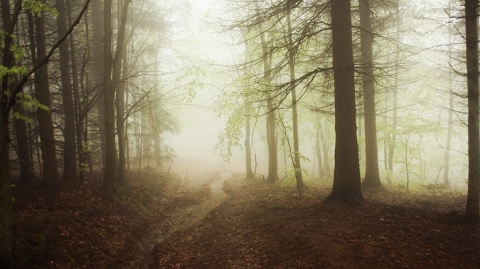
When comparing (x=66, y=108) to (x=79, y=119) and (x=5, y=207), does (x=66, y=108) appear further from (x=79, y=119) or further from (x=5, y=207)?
(x=5, y=207)

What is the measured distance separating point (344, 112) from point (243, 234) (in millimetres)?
5089

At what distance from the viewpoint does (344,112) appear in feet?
32.7

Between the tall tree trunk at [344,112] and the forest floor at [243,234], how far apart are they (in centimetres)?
66

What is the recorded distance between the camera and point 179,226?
→ 11.4 metres

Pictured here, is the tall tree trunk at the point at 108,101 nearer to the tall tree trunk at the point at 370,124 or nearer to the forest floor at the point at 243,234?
the forest floor at the point at 243,234

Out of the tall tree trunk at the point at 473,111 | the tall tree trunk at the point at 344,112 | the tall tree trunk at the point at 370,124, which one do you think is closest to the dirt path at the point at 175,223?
the tall tree trunk at the point at 344,112

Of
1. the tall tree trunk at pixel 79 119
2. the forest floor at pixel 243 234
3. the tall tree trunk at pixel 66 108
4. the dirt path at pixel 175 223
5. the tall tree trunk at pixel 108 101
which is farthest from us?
the tall tree trunk at pixel 66 108

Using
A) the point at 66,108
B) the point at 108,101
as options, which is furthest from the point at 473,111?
the point at 66,108

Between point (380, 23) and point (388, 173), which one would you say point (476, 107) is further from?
point (388, 173)

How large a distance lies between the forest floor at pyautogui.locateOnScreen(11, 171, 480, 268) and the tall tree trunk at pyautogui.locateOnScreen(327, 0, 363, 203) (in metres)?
0.66

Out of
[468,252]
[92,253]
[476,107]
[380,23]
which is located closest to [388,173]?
[380,23]

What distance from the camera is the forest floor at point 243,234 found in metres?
6.66

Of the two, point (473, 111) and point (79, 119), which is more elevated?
point (79, 119)

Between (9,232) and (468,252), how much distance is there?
9.39m
